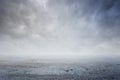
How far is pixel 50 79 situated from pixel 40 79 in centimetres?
263

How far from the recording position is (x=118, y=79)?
120ft

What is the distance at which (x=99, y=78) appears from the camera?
125ft

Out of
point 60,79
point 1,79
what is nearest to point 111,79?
point 60,79

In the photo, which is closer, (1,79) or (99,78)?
(1,79)

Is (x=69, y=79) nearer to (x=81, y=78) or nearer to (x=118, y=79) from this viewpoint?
(x=81, y=78)

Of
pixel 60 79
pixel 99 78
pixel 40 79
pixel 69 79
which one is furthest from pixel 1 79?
pixel 99 78

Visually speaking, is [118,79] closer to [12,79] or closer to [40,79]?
[40,79]

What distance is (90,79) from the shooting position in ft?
122

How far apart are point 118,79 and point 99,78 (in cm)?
463

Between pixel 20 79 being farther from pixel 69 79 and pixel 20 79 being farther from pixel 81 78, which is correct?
pixel 81 78

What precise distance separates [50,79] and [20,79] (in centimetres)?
756

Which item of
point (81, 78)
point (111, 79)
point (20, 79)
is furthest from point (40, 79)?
A: point (111, 79)

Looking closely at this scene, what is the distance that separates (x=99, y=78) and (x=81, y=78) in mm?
4795

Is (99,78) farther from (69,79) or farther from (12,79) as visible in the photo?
(12,79)
